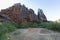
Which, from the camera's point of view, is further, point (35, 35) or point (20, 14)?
point (20, 14)

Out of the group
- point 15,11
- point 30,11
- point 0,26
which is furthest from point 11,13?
point 0,26

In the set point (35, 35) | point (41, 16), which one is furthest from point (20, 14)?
point (35, 35)

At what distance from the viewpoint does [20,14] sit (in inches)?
365

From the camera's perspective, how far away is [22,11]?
9.33m

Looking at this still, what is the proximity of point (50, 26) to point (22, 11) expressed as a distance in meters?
1.94

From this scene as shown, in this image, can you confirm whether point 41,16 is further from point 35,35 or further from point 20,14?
point 35,35

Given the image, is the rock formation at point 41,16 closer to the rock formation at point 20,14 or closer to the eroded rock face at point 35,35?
the rock formation at point 20,14

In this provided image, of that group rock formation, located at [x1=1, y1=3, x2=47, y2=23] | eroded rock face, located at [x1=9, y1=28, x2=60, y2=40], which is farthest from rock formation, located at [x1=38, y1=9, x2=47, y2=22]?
eroded rock face, located at [x1=9, y1=28, x2=60, y2=40]

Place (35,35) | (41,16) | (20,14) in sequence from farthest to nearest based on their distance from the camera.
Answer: (41,16) < (20,14) < (35,35)

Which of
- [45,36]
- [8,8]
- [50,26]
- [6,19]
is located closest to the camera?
[45,36]

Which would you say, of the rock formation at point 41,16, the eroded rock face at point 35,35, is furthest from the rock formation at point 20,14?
the eroded rock face at point 35,35

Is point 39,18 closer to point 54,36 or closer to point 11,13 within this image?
point 11,13

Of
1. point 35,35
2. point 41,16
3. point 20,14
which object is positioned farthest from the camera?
point 41,16

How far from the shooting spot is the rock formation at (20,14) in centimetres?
924
